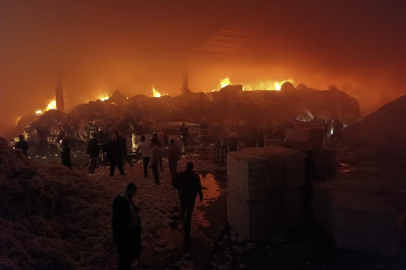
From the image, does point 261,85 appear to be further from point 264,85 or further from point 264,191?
point 264,191

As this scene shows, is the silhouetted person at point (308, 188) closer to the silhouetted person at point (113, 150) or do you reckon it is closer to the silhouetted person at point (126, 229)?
the silhouetted person at point (126, 229)

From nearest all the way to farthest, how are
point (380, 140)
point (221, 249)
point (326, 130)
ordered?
point (221, 249) < point (380, 140) < point (326, 130)

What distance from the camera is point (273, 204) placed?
5930 millimetres

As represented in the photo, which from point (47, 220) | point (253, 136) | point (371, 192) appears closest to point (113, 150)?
point (47, 220)

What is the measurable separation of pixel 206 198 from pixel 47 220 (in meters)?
4.27

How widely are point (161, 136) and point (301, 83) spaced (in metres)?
36.4

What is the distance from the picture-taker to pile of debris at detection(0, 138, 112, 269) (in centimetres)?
422

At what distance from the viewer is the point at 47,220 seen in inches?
232

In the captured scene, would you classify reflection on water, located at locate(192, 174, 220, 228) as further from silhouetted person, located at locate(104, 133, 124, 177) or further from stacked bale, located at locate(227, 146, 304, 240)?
silhouetted person, located at locate(104, 133, 124, 177)

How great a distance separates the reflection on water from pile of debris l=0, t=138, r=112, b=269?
2.10m

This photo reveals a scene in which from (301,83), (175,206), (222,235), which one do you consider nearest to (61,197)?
(175,206)

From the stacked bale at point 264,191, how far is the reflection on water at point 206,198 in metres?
0.91

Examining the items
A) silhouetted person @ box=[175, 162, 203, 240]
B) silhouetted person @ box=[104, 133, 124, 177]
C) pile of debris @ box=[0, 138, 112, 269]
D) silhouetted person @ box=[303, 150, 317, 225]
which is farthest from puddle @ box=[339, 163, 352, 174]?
silhouetted person @ box=[104, 133, 124, 177]

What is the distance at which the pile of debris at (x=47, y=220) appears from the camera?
422 cm
